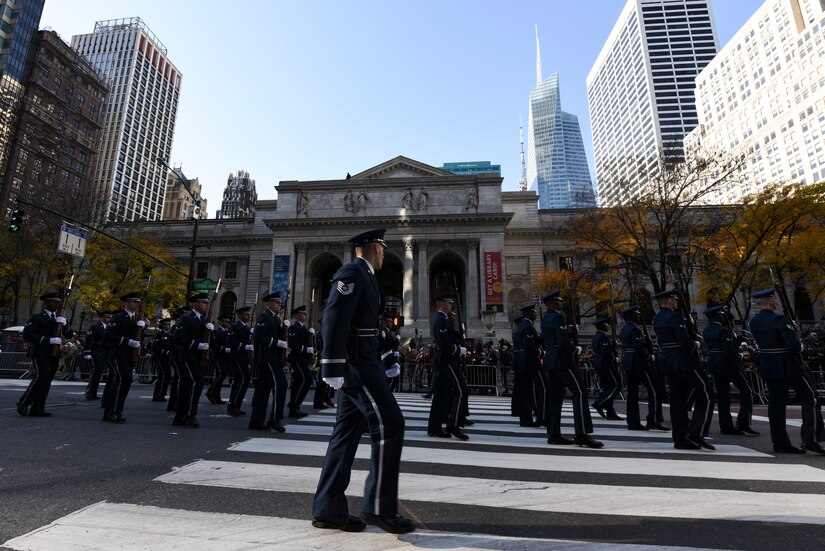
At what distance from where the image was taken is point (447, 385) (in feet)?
23.0

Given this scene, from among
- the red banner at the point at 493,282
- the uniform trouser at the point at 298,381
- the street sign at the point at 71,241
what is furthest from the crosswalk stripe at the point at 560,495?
the red banner at the point at 493,282

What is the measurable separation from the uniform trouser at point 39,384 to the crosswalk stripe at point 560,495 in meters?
5.41

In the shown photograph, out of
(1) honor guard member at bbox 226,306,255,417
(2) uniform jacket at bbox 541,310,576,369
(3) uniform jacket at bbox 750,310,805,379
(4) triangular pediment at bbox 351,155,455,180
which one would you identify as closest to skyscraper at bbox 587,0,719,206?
(4) triangular pediment at bbox 351,155,455,180

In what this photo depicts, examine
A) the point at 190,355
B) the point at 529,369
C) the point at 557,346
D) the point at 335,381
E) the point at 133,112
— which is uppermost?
the point at 133,112

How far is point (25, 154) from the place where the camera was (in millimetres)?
62500

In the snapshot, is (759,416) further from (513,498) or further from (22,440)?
(22,440)

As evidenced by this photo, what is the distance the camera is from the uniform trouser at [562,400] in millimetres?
6090

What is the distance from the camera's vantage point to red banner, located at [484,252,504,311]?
37.8 metres

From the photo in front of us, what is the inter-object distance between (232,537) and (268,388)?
4.78 metres

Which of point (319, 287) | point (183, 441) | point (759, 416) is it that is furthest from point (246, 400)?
point (319, 287)

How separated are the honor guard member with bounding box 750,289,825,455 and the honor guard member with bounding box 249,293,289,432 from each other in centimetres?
712

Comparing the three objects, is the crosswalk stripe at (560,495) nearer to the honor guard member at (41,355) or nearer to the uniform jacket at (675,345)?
the uniform jacket at (675,345)

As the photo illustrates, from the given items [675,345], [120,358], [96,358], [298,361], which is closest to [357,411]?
[675,345]

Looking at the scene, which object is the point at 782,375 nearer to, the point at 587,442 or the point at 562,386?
the point at 587,442
